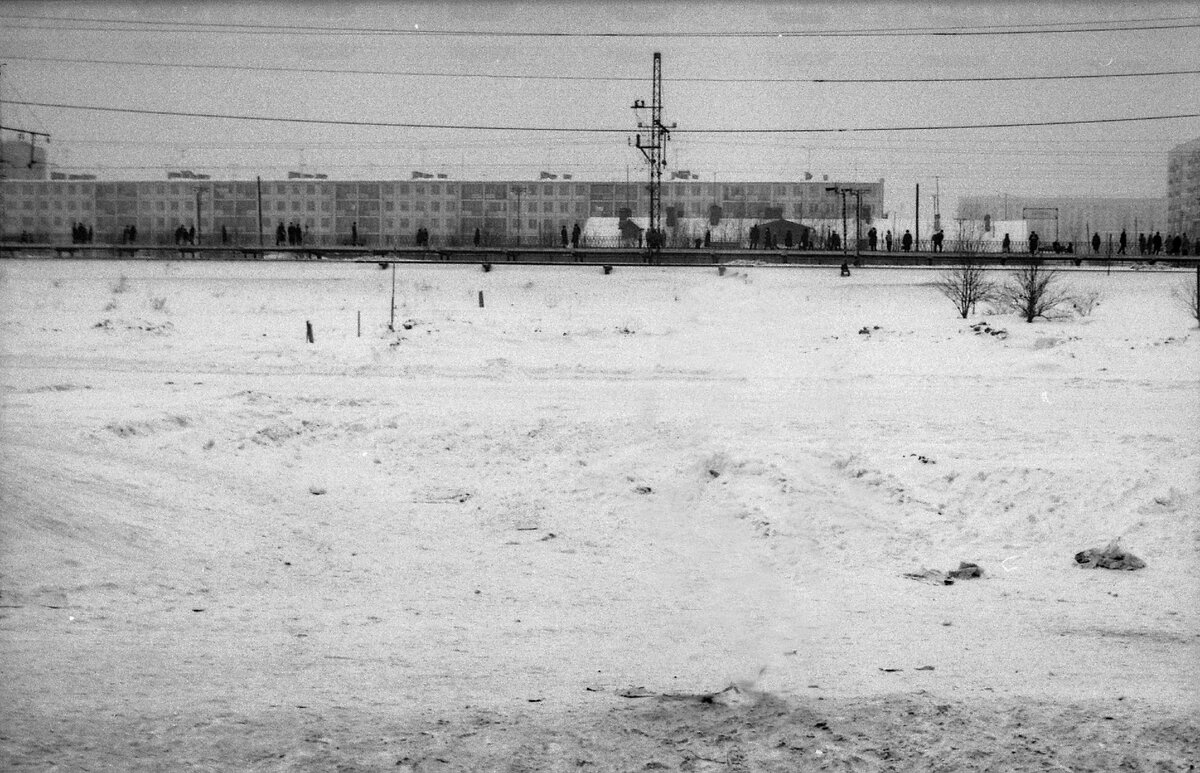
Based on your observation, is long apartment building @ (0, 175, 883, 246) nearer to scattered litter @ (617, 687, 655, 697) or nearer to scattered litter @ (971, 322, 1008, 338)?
scattered litter @ (971, 322, 1008, 338)

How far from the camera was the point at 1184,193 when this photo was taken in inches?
1877

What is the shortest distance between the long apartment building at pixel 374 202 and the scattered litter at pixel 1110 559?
317 feet

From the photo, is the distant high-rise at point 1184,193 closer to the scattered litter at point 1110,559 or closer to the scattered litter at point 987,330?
the scattered litter at point 987,330

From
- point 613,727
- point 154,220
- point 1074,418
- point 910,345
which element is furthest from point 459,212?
point 613,727

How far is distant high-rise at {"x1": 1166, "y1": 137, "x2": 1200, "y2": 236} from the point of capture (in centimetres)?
4206

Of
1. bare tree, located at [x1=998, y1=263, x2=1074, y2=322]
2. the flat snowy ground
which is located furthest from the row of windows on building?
the flat snowy ground

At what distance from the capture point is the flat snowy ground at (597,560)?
497 cm

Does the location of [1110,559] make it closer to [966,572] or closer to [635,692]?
[966,572]

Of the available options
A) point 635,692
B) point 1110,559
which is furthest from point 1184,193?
point 635,692

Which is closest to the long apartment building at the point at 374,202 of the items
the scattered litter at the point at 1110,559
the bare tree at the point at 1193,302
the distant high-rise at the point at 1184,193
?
the distant high-rise at the point at 1184,193

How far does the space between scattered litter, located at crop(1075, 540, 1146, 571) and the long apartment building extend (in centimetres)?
9650

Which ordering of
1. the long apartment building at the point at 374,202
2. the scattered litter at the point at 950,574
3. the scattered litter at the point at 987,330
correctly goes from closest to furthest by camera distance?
the scattered litter at the point at 950,574, the scattered litter at the point at 987,330, the long apartment building at the point at 374,202

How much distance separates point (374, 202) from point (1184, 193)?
254 feet

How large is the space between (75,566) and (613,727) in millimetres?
4164
